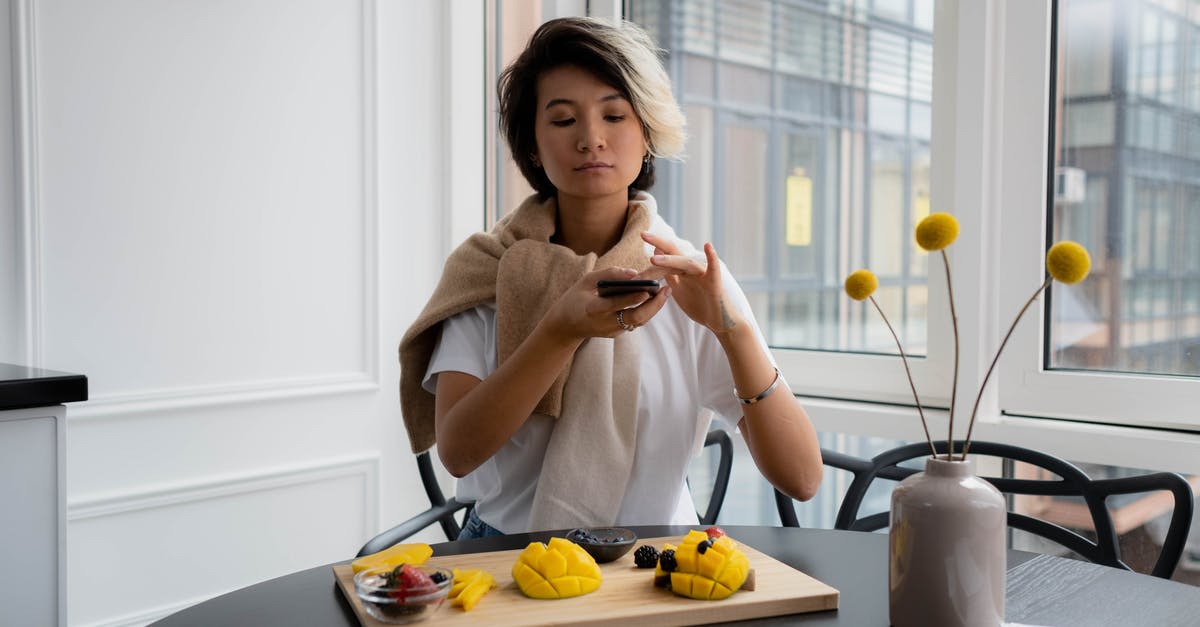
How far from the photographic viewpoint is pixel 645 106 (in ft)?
5.01

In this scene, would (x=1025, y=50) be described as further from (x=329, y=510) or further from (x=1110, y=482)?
(x=329, y=510)

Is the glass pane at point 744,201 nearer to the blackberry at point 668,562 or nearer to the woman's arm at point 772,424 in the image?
the woman's arm at point 772,424

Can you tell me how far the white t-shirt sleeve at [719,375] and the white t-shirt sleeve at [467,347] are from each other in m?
0.35

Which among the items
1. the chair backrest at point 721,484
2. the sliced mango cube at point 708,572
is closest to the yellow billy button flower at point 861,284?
the sliced mango cube at point 708,572

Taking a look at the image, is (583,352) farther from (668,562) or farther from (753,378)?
(668,562)

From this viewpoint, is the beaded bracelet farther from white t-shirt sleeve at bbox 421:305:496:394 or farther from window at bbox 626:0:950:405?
window at bbox 626:0:950:405

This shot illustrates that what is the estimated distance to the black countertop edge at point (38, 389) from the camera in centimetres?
140

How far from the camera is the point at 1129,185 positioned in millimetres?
1899

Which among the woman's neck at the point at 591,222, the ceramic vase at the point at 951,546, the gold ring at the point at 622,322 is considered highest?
the woman's neck at the point at 591,222

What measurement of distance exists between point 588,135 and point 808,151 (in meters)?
1.04

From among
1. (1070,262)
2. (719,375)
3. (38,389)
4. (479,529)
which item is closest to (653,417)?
(719,375)

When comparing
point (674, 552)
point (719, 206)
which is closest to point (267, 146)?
point (719, 206)

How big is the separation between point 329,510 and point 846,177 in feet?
5.14

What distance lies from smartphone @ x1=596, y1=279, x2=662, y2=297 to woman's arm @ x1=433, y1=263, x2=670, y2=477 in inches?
0.5
